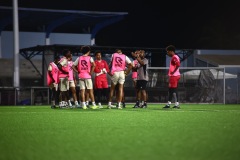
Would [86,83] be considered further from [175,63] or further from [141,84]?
[175,63]

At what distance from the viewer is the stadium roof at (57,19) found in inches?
1296

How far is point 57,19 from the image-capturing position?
35188 millimetres

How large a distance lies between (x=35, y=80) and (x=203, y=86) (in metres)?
14.4

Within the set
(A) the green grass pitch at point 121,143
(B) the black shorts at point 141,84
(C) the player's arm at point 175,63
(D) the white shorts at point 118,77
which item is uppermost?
(C) the player's arm at point 175,63

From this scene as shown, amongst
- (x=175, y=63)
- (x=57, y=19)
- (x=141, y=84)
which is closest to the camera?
(x=175, y=63)

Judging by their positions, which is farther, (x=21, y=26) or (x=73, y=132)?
(x=21, y=26)

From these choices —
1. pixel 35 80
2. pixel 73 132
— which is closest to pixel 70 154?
pixel 73 132

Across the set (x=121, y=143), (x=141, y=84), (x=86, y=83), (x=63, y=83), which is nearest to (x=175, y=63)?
(x=141, y=84)

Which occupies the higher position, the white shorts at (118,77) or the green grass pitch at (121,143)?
the white shorts at (118,77)

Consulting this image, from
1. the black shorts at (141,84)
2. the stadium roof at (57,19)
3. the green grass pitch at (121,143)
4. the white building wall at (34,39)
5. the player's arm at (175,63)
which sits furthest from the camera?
the white building wall at (34,39)

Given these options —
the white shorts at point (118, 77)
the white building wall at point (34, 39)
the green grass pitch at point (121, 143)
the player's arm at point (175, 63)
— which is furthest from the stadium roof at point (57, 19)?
the green grass pitch at point (121, 143)

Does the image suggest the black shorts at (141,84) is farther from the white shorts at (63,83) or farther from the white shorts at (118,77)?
the white shorts at (63,83)

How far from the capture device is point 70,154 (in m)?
5.41

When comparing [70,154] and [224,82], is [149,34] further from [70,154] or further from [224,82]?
[70,154]
